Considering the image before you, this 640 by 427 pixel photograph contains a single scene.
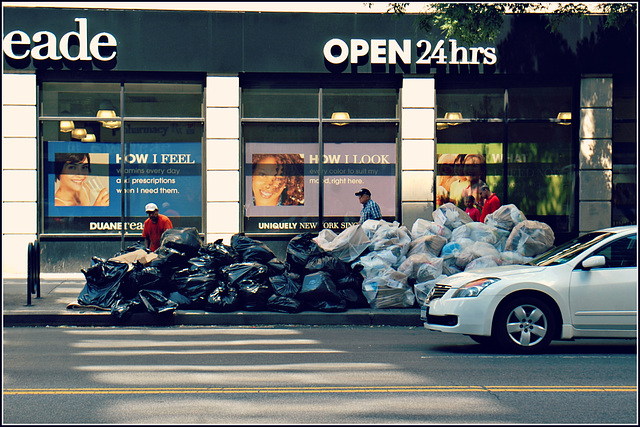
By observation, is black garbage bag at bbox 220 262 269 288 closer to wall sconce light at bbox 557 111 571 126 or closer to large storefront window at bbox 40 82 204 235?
large storefront window at bbox 40 82 204 235

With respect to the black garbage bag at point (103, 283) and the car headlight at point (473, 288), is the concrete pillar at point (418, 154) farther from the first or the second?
the car headlight at point (473, 288)

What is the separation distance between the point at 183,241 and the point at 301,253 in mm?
1943

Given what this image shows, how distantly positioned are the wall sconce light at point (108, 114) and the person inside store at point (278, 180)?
315 centimetres

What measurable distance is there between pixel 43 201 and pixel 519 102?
10820 mm

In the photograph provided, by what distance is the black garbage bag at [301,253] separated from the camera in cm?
1293

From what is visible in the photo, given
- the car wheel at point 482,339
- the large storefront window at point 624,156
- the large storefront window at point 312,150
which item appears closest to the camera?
the car wheel at point 482,339

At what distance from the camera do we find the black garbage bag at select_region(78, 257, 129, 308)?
40.7 feet

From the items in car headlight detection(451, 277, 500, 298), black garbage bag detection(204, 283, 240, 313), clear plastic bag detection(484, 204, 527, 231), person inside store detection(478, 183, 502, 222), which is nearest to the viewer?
car headlight detection(451, 277, 500, 298)

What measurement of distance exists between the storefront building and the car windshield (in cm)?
790

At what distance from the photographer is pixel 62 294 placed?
46.0 feet

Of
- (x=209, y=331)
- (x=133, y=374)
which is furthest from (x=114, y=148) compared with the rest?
(x=133, y=374)

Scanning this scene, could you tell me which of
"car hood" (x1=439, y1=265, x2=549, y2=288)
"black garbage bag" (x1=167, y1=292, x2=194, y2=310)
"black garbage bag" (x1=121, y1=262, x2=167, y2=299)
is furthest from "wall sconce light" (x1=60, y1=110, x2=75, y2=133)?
"car hood" (x1=439, y1=265, x2=549, y2=288)

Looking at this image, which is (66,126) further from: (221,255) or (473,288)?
(473,288)

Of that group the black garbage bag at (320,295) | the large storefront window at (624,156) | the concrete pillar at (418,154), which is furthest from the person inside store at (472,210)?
the black garbage bag at (320,295)
